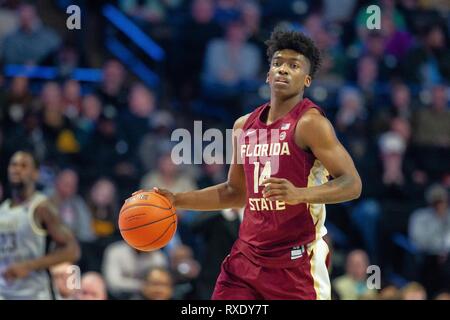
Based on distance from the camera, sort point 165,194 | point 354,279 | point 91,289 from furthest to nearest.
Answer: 1. point 354,279
2. point 91,289
3. point 165,194

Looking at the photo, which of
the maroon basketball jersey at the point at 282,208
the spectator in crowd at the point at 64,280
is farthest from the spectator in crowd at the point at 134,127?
the maroon basketball jersey at the point at 282,208

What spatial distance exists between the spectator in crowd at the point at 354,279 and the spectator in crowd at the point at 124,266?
1.63m

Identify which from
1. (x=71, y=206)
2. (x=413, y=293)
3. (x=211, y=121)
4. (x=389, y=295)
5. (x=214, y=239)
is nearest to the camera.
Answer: (x=214, y=239)

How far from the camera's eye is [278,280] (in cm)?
525

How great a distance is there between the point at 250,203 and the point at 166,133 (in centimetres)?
475

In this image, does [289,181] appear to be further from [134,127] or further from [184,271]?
[134,127]

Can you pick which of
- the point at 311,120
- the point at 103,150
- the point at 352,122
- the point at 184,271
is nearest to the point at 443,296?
the point at 184,271

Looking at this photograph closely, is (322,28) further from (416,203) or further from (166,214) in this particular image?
(166,214)

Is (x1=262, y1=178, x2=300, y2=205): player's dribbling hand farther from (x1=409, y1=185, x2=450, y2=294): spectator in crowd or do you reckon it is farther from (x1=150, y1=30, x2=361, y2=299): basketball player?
(x1=409, y1=185, x2=450, y2=294): spectator in crowd

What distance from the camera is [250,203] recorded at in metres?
5.42

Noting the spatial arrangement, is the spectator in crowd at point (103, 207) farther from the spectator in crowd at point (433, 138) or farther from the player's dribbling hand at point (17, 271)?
the spectator in crowd at point (433, 138)

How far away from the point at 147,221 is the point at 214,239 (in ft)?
9.19

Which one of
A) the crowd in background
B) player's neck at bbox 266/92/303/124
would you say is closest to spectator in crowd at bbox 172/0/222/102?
the crowd in background

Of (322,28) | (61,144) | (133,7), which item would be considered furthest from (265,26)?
(61,144)
